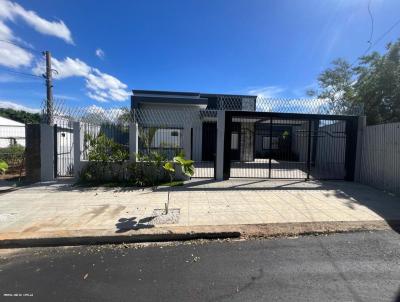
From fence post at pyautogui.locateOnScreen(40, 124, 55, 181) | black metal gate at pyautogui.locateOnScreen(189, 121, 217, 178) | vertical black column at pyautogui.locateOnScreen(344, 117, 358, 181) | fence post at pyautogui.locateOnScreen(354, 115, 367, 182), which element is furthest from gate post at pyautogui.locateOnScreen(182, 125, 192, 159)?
black metal gate at pyautogui.locateOnScreen(189, 121, 217, 178)

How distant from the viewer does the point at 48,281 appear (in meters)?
3.44

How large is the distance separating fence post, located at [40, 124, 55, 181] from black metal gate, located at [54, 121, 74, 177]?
22cm

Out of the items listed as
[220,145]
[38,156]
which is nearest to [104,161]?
[38,156]

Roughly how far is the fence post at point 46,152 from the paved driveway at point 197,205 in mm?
769

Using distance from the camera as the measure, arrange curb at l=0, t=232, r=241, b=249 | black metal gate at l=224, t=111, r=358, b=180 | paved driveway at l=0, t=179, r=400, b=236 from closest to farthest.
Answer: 1. curb at l=0, t=232, r=241, b=249
2. paved driveway at l=0, t=179, r=400, b=236
3. black metal gate at l=224, t=111, r=358, b=180

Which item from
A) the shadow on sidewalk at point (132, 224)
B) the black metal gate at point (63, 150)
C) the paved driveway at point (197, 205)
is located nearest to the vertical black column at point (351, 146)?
the paved driveway at point (197, 205)

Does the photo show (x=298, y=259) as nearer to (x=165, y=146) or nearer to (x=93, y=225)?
(x=93, y=225)

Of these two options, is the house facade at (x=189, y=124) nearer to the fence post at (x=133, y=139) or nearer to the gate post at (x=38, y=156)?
the fence post at (x=133, y=139)

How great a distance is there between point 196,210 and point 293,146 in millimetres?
16552

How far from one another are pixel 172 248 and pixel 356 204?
507 cm

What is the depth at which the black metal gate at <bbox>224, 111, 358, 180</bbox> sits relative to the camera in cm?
1023

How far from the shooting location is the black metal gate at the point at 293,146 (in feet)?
33.6

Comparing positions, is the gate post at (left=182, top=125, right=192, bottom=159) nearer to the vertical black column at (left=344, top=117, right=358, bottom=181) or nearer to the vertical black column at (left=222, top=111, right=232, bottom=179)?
the vertical black column at (left=222, top=111, right=232, bottom=179)

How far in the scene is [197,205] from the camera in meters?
6.77
